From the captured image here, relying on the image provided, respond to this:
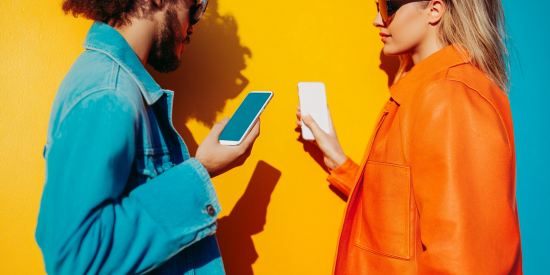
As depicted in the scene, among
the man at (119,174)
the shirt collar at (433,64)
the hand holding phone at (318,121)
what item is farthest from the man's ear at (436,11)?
the man at (119,174)

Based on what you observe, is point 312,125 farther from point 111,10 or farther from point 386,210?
point 111,10

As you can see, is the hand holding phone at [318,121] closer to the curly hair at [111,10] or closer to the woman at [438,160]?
the woman at [438,160]

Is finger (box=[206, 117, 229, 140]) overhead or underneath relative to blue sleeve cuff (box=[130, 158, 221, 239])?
overhead

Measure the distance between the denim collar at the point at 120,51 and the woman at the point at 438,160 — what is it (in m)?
0.67

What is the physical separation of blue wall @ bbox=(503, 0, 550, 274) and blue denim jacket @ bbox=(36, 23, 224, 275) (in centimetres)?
188

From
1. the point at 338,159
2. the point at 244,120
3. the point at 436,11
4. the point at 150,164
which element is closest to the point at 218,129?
the point at 244,120

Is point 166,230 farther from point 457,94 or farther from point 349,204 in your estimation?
point 457,94

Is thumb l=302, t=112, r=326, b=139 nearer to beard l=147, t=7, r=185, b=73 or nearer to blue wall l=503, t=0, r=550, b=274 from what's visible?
beard l=147, t=7, r=185, b=73

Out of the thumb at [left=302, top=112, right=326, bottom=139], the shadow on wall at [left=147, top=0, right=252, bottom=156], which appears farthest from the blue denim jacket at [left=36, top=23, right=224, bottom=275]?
the thumb at [left=302, top=112, right=326, bottom=139]

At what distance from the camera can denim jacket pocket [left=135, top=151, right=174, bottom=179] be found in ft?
2.76

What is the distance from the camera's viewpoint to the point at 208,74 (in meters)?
1.45

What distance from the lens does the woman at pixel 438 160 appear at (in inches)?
35.7

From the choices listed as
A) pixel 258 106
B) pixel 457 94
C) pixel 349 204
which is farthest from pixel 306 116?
pixel 457 94

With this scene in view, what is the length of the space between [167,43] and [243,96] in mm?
489
